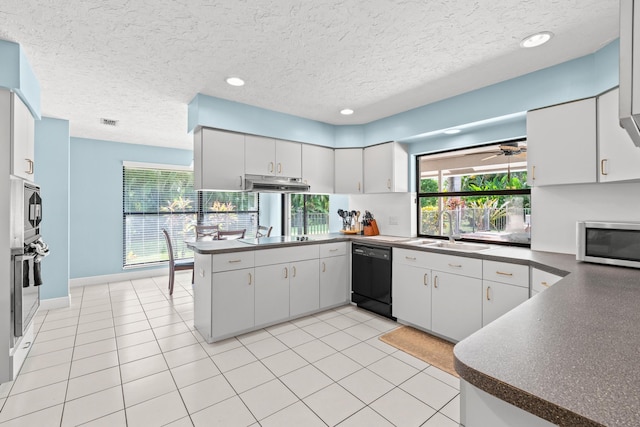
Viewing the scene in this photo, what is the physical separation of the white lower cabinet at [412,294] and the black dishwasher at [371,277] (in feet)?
0.33

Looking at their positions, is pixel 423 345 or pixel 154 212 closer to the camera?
pixel 423 345

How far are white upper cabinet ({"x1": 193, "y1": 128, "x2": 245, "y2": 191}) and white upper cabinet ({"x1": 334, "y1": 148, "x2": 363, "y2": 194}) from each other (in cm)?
142

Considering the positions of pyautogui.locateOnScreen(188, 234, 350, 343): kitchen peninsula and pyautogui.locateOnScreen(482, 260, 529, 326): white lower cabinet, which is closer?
pyautogui.locateOnScreen(482, 260, 529, 326): white lower cabinet

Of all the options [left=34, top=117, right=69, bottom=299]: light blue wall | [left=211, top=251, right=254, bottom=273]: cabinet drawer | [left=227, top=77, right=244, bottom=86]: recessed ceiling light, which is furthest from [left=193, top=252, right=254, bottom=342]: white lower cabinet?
[left=34, top=117, right=69, bottom=299]: light blue wall

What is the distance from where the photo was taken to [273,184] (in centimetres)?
351

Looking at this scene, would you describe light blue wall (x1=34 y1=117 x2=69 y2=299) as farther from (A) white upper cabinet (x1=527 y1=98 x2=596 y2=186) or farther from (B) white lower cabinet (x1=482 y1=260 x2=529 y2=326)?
(A) white upper cabinet (x1=527 y1=98 x2=596 y2=186)

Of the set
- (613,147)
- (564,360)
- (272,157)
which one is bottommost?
(564,360)

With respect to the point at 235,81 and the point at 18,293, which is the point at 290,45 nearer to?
the point at 235,81

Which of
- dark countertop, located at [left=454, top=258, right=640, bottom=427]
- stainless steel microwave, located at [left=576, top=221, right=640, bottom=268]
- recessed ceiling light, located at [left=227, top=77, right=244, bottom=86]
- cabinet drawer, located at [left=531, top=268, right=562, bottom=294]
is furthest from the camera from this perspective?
recessed ceiling light, located at [left=227, top=77, right=244, bottom=86]

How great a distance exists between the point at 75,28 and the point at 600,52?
3761 mm

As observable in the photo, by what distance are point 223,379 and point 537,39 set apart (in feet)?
11.0

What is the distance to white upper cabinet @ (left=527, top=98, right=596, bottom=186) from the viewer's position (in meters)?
2.23

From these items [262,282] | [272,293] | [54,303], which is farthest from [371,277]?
[54,303]

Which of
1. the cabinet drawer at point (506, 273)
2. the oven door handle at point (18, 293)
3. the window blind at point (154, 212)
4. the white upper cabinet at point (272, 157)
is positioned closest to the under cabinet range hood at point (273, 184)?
the white upper cabinet at point (272, 157)
